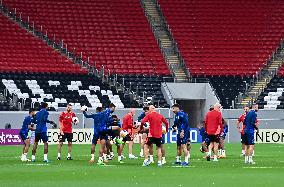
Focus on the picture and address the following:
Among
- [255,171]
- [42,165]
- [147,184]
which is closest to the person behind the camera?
[147,184]

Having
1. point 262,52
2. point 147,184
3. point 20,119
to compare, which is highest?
point 262,52

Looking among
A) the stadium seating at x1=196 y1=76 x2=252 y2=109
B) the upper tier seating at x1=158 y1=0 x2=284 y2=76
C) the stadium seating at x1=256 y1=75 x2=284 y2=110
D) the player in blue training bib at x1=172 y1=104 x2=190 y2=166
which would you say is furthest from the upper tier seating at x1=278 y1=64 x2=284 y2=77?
the player in blue training bib at x1=172 y1=104 x2=190 y2=166

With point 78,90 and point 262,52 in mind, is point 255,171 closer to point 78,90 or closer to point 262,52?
point 78,90

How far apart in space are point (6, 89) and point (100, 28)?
11.8 meters

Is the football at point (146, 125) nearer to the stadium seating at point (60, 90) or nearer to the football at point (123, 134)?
the football at point (123, 134)

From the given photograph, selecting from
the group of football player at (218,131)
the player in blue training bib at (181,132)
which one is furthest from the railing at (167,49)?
the player in blue training bib at (181,132)

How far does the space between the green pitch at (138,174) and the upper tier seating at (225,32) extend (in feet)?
105

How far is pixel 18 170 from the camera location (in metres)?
30.9

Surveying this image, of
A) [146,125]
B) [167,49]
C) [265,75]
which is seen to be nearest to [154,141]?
[146,125]

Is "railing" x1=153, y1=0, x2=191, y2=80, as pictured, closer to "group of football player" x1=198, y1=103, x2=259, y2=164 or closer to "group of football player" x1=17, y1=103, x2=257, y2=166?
"group of football player" x1=17, y1=103, x2=257, y2=166

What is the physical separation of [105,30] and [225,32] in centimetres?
917

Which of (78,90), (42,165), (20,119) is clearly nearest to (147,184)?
(42,165)

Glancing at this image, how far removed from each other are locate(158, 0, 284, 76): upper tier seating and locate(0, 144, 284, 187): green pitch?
32103 mm

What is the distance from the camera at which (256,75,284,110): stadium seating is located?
217 ft
